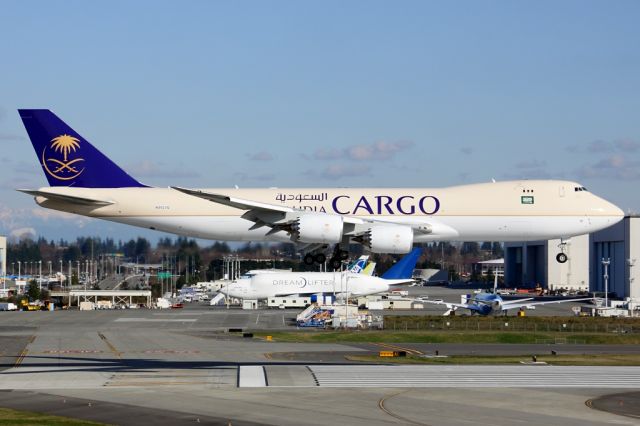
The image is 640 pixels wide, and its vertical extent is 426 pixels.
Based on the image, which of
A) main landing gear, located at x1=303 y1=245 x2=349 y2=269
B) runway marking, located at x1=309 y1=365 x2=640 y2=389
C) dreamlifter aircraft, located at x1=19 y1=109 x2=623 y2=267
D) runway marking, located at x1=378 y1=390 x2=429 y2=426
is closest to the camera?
runway marking, located at x1=378 y1=390 x2=429 y2=426

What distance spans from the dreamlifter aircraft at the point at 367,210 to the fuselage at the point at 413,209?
0.23ft

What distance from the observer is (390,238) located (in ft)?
212

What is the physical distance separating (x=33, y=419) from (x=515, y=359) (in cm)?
3964

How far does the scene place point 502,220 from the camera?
69.4 m

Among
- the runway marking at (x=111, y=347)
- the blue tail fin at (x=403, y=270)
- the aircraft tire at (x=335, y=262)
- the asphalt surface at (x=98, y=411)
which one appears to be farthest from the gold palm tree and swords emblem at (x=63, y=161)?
the blue tail fin at (x=403, y=270)

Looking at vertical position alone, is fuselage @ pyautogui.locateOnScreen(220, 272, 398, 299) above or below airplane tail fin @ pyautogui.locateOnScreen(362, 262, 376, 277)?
below

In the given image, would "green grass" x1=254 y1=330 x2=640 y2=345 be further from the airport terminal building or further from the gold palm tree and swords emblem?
the airport terminal building

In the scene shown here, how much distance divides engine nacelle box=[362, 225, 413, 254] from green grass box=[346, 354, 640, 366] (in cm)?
934

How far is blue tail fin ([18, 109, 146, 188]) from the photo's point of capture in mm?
74062

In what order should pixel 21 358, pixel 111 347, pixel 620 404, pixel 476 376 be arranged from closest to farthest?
pixel 620 404
pixel 476 376
pixel 21 358
pixel 111 347

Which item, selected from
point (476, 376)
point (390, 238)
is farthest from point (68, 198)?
point (476, 376)

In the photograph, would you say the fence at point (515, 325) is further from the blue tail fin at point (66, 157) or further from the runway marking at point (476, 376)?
the blue tail fin at point (66, 157)

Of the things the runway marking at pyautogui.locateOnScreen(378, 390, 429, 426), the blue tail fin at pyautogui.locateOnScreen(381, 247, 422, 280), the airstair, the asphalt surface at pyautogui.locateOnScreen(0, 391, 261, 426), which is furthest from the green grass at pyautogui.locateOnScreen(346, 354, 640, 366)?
the blue tail fin at pyautogui.locateOnScreen(381, 247, 422, 280)

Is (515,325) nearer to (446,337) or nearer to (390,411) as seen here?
(446,337)
